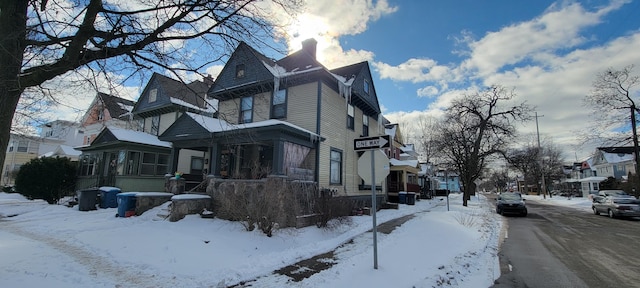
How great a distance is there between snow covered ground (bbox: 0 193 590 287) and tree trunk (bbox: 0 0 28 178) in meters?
2.64

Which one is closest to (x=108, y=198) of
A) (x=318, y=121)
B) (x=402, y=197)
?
(x=318, y=121)

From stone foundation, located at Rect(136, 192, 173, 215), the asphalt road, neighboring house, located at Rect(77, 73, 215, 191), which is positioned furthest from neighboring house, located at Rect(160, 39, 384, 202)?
the asphalt road

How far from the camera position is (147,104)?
23.6m

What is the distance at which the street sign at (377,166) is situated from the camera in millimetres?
6238

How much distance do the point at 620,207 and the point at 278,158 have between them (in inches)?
850

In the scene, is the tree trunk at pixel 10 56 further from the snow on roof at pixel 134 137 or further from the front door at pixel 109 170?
the front door at pixel 109 170

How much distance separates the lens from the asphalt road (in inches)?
235

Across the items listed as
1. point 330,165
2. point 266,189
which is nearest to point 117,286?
point 266,189

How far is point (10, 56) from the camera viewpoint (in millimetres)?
4465

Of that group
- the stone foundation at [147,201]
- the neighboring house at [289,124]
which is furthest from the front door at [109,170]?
the stone foundation at [147,201]

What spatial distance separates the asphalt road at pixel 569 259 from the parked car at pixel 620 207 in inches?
339

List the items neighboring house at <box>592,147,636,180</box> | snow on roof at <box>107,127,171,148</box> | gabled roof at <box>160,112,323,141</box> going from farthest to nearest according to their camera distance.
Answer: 1. neighboring house at <box>592,147,636,180</box>
2. snow on roof at <box>107,127,171,148</box>
3. gabled roof at <box>160,112,323,141</box>

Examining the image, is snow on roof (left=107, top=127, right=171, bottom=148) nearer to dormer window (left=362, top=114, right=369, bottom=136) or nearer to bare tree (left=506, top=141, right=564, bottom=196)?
dormer window (left=362, top=114, right=369, bottom=136)

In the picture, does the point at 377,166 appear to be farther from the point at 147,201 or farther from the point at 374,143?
the point at 147,201
